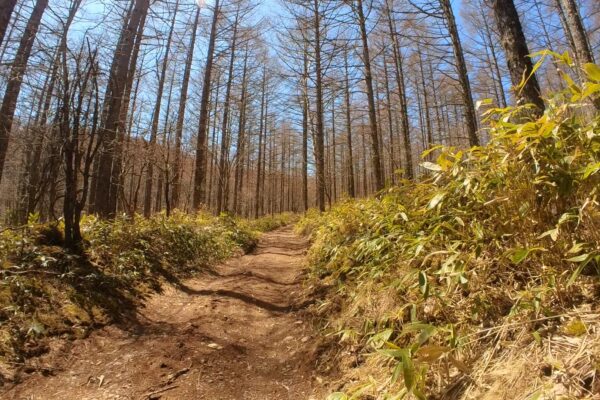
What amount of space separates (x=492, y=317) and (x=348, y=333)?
1005 millimetres

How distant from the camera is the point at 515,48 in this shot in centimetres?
343

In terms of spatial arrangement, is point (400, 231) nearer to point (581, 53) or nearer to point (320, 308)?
point (320, 308)

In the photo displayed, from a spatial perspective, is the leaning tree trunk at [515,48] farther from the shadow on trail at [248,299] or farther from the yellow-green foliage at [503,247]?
the shadow on trail at [248,299]

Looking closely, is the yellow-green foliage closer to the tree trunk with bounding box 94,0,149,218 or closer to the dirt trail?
the dirt trail

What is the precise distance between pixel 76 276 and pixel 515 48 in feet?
16.5

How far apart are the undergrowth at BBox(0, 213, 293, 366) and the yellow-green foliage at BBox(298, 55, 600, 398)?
7.92 feet

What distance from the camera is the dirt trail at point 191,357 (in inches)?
91.0

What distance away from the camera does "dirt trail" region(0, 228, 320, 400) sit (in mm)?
2312

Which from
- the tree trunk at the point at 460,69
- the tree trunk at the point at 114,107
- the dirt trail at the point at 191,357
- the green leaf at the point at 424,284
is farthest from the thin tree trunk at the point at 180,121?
the green leaf at the point at 424,284

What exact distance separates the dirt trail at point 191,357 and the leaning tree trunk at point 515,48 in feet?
9.92

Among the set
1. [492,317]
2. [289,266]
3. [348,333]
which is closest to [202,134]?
[289,266]

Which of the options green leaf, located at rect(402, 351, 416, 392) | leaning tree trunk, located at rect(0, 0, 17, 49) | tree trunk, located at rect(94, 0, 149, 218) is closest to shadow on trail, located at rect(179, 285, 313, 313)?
green leaf, located at rect(402, 351, 416, 392)

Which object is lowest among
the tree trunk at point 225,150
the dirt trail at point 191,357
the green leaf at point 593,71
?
the dirt trail at point 191,357

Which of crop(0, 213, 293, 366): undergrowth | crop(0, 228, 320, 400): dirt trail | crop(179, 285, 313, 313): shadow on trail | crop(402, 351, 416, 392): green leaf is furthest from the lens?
crop(179, 285, 313, 313): shadow on trail
